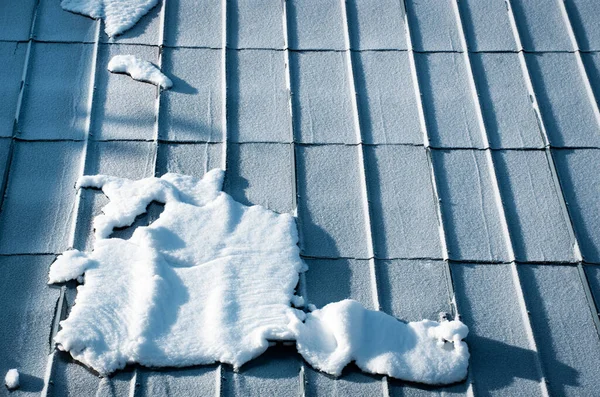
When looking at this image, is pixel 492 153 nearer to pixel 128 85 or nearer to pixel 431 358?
pixel 431 358

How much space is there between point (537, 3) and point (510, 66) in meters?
0.71

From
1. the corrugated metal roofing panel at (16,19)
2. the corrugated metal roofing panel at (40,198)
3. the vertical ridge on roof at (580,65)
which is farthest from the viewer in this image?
the corrugated metal roofing panel at (16,19)

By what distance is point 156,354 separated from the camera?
2.84 meters

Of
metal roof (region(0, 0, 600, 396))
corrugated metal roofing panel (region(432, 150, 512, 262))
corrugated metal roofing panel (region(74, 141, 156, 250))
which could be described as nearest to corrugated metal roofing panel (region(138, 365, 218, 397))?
metal roof (region(0, 0, 600, 396))

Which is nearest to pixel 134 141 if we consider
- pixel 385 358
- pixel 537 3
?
pixel 385 358

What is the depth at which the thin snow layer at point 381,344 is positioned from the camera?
2.88m

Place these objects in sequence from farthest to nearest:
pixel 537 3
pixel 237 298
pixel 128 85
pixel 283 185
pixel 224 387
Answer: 1. pixel 537 3
2. pixel 128 85
3. pixel 283 185
4. pixel 237 298
5. pixel 224 387

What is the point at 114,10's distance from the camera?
4.47m

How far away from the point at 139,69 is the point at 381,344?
2.17 m

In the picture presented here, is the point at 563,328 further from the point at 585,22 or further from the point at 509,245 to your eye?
the point at 585,22

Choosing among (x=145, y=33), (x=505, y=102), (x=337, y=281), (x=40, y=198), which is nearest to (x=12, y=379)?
(x=40, y=198)

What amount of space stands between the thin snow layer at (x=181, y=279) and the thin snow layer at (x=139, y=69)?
0.76m

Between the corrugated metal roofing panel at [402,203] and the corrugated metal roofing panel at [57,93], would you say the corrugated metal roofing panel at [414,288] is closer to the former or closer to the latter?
the corrugated metal roofing panel at [402,203]

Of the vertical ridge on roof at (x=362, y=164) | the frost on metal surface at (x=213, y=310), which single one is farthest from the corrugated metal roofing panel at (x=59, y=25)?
the vertical ridge on roof at (x=362, y=164)
